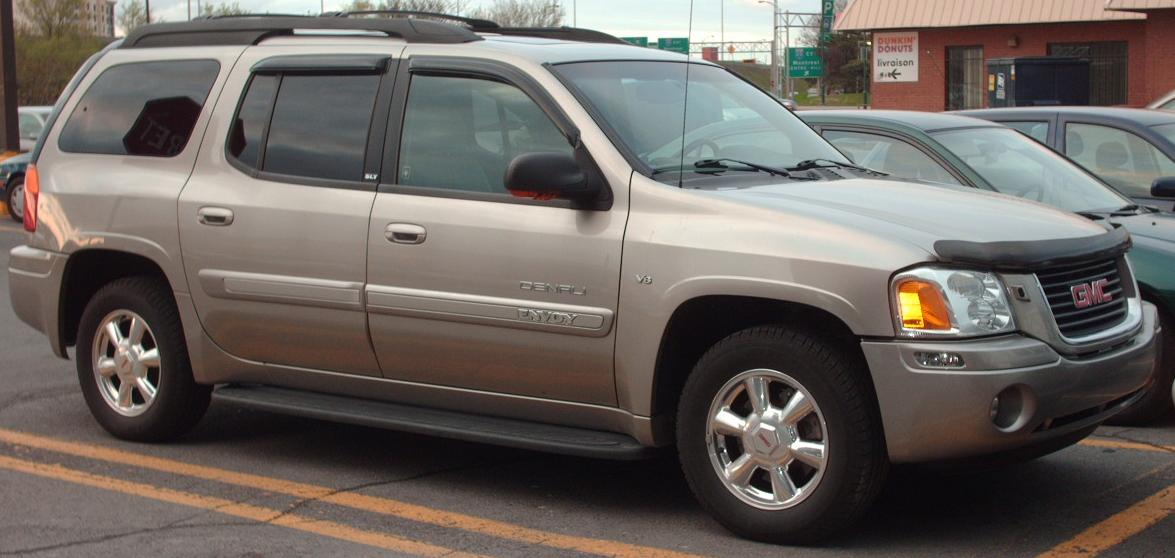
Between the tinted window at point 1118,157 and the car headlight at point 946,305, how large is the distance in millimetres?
4156

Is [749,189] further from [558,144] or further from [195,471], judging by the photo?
[195,471]

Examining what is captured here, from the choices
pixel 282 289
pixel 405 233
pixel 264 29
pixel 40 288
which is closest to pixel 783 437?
pixel 405 233

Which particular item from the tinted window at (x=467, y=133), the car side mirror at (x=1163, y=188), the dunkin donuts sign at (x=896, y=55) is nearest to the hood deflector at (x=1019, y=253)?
the tinted window at (x=467, y=133)

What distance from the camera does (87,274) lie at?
23.0ft

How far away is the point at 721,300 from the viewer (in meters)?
5.18

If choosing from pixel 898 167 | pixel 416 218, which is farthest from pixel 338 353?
pixel 898 167

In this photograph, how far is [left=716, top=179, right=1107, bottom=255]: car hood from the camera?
4934 mm

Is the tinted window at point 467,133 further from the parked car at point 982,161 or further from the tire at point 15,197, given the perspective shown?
the tire at point 15,197

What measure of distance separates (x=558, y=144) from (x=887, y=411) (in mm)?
1635

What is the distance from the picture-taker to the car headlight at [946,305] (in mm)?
4730

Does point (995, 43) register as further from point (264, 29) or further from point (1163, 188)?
point (264, 29)

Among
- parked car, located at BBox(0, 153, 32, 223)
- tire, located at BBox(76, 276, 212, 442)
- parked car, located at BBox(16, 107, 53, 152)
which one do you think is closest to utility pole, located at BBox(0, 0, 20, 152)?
parked car, located at BBox(16, 107, 53, 152)

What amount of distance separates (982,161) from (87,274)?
4.51 m

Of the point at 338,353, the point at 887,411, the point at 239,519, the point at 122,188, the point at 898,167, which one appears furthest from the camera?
the point at 898,167
